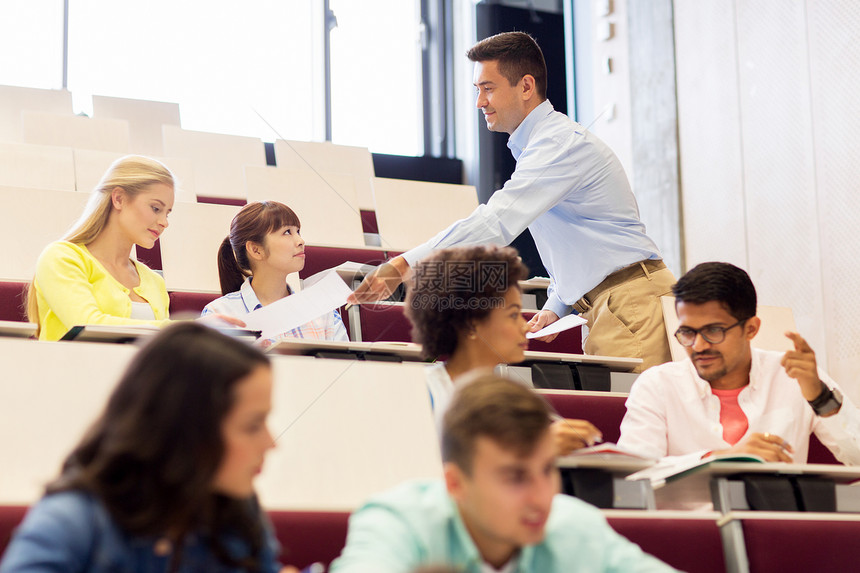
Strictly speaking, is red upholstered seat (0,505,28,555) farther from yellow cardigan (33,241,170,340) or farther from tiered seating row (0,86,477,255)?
tiered seating row (0,86,477,255)

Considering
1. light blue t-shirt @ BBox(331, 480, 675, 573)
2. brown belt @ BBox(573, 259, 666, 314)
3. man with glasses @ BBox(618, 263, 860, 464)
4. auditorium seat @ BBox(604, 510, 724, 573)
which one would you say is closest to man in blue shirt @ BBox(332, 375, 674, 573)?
light blue t-shirt @ BBox(331, 480, 675, 573)

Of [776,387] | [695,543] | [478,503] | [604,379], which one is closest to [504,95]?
[604,379]

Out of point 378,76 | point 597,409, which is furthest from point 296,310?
point 378,76

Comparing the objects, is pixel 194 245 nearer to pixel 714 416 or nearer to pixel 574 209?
pixel 574 209

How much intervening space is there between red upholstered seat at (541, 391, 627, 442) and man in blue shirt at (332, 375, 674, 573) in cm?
48

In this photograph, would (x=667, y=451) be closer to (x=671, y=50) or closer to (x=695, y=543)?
(x=695, y=543)

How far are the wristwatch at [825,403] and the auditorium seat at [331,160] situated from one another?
1407 millimetres

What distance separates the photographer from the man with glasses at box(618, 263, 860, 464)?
0.99m

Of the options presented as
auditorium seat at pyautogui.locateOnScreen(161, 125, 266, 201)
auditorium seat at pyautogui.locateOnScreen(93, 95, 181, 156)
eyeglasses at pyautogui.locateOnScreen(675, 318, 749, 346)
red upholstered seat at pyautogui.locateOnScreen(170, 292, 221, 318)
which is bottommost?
eyeglasses at pyautogui.locateOnScreen(675, 318, 749, 346)

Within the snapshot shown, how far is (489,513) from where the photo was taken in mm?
543

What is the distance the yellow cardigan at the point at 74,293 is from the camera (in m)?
1.18

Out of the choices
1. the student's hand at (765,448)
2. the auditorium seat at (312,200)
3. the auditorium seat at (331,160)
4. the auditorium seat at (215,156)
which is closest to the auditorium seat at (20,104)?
the auditorium seat at (215,156)

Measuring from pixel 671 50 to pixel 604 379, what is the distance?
1.27 m

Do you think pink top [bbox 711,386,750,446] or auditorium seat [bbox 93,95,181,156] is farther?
auditorium seat [bbox 93,95,181,156]
